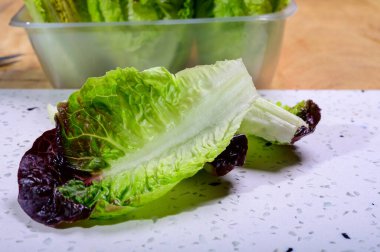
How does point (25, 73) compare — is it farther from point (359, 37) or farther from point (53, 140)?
point (359, 37)

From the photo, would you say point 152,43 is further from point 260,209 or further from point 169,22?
point 260,209

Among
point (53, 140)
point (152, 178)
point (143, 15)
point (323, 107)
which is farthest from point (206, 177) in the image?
point (143, 15)

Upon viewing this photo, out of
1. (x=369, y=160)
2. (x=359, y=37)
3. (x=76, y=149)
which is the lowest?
(x=359, y=37)

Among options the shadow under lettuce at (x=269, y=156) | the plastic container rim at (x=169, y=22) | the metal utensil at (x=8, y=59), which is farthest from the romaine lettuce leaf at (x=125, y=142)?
the metal utensil at (x=8, y=59)

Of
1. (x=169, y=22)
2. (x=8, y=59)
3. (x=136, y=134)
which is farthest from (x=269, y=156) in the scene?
(x=8, y=59)

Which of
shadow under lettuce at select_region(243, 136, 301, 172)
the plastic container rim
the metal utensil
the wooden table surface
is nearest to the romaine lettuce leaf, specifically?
shadow under lettuce at select_region(243, 136, 301, 172)

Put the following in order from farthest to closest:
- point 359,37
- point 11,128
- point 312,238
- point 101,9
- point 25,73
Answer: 1. point 359,37
2. point 25,73
3. point 101,9
4. point 11,128
5. point 312,238
